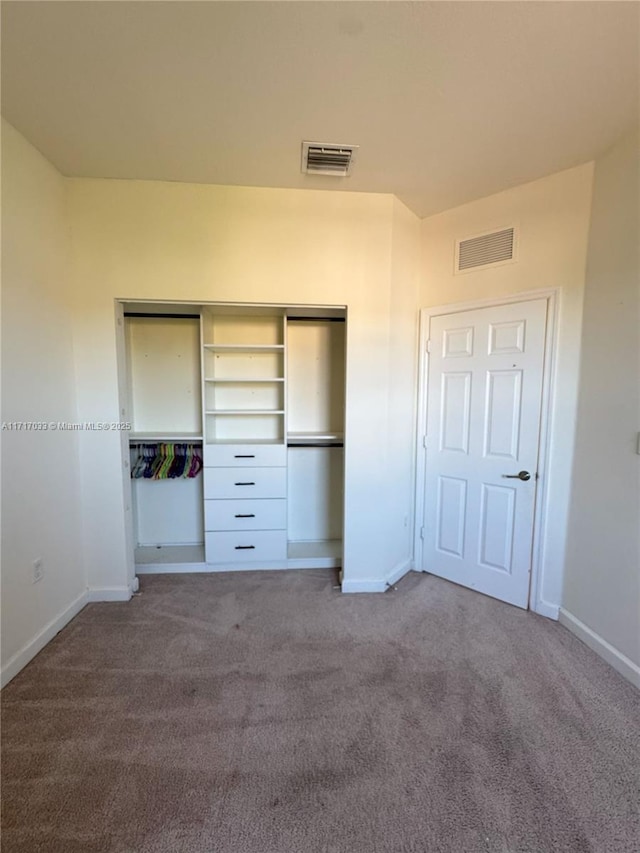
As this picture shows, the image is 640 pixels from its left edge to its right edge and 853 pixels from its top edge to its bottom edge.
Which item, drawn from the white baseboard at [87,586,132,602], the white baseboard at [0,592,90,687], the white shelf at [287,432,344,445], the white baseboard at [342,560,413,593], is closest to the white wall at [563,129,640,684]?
the white baseboard at [342,560,413,593]

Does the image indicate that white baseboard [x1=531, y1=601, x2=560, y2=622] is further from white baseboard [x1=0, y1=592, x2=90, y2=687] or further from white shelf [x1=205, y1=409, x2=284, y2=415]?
white baseboard [x1=0, y1=592, x2=90, y2=687]

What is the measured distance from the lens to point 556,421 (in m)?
2.21

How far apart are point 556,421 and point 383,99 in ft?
6.42

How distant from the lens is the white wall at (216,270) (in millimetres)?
2264

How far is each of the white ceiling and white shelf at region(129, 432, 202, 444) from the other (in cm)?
172

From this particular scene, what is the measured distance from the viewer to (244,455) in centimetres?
274

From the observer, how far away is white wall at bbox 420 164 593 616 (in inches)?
82.6

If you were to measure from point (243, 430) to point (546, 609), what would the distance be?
252cm

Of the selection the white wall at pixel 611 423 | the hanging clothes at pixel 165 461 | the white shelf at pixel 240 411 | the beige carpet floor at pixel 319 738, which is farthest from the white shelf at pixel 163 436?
the white wall at pixel 611 423

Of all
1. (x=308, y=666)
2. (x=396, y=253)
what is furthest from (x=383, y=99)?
(x=308, y=666)

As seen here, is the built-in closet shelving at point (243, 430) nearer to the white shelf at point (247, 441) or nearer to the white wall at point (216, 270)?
the white shelf at point (247, 441)

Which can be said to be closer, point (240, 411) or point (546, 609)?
point (546, 609)

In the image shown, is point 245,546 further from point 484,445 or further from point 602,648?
point 602,648

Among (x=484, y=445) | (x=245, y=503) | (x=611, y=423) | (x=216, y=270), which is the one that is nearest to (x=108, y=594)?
(x=245, y=503)
